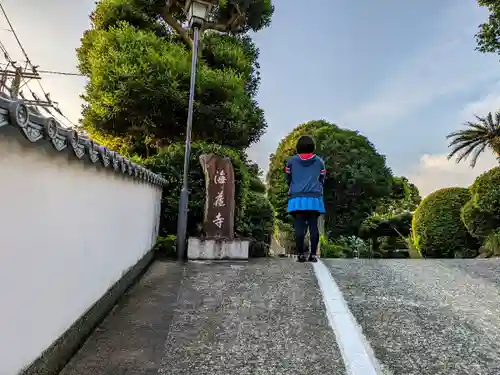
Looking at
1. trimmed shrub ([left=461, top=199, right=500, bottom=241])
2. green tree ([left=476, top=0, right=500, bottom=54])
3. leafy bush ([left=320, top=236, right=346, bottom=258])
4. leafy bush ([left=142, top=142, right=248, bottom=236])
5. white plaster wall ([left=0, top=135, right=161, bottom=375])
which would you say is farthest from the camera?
leafy bush ([left=320, top=236, right=346, bottom=258])

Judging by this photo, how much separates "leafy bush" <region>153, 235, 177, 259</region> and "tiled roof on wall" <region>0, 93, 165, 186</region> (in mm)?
2753

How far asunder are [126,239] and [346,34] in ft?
25.7

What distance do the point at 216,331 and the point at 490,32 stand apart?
9097mm

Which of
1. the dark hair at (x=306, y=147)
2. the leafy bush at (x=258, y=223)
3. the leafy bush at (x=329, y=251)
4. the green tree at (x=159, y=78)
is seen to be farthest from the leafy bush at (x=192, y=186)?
the leafy bush at (x=329, y=251)

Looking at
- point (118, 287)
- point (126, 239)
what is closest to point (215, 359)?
point (118, 287)

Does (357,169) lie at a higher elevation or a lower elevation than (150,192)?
higher

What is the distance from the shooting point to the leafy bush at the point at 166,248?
594 centimetres

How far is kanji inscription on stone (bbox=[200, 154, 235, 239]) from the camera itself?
5.84m

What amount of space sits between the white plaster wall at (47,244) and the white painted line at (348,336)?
1.66m

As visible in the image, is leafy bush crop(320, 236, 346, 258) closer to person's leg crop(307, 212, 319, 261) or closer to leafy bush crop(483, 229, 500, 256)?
leafy bush crop(483, 229, 500, 256)

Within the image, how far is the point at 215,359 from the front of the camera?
2434 mm

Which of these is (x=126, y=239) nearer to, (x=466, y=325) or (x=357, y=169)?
(x=466, y=325)

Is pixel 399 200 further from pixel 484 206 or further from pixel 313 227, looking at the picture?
pixel 313 227

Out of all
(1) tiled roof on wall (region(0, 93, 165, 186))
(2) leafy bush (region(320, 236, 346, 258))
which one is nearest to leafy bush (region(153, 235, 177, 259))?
(1) tiled roof on wall (region(0, 93, 165, 186))
